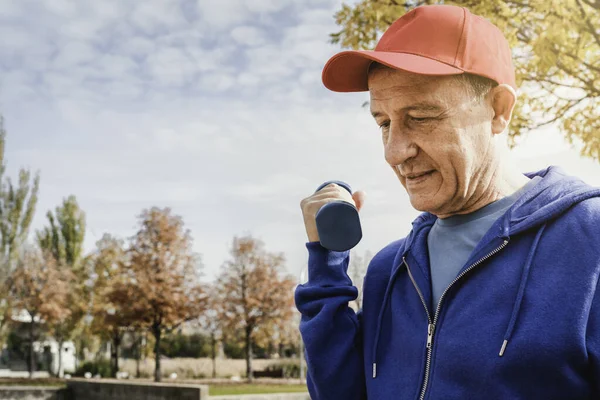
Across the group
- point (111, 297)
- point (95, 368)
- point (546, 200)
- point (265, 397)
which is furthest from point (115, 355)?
point (546, 200)

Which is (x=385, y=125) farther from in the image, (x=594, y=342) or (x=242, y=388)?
(x=242, y=388)

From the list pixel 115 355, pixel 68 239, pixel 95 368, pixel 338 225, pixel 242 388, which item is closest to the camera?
pixel 338 225

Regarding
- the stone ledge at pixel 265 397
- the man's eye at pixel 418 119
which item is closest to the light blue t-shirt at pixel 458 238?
the man's eye at pixel 418 119

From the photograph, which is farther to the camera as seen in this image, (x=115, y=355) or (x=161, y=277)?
(x=115, y=355)

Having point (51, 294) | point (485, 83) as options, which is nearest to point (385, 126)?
point (485, 83)

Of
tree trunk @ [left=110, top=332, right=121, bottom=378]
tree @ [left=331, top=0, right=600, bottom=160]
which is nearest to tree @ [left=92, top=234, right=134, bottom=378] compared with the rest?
tree trunk @ [left=110, top=332, right=121, bottom=378]

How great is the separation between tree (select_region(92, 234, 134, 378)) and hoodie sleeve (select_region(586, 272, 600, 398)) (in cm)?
2584

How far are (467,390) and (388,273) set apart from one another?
0.48m

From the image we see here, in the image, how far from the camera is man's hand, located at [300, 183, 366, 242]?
179 cm

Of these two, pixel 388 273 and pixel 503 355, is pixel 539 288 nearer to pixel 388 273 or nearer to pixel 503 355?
pixel 503 355

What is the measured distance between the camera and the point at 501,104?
162 centimetres

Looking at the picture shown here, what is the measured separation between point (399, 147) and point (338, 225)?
27 cm

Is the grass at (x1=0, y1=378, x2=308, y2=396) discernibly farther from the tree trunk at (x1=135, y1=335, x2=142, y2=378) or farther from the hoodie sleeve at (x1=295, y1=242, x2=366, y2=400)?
the hoodie sleeve at (x1=295, y1=242, x2=366, y2=400)

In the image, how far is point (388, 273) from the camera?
1.86m
